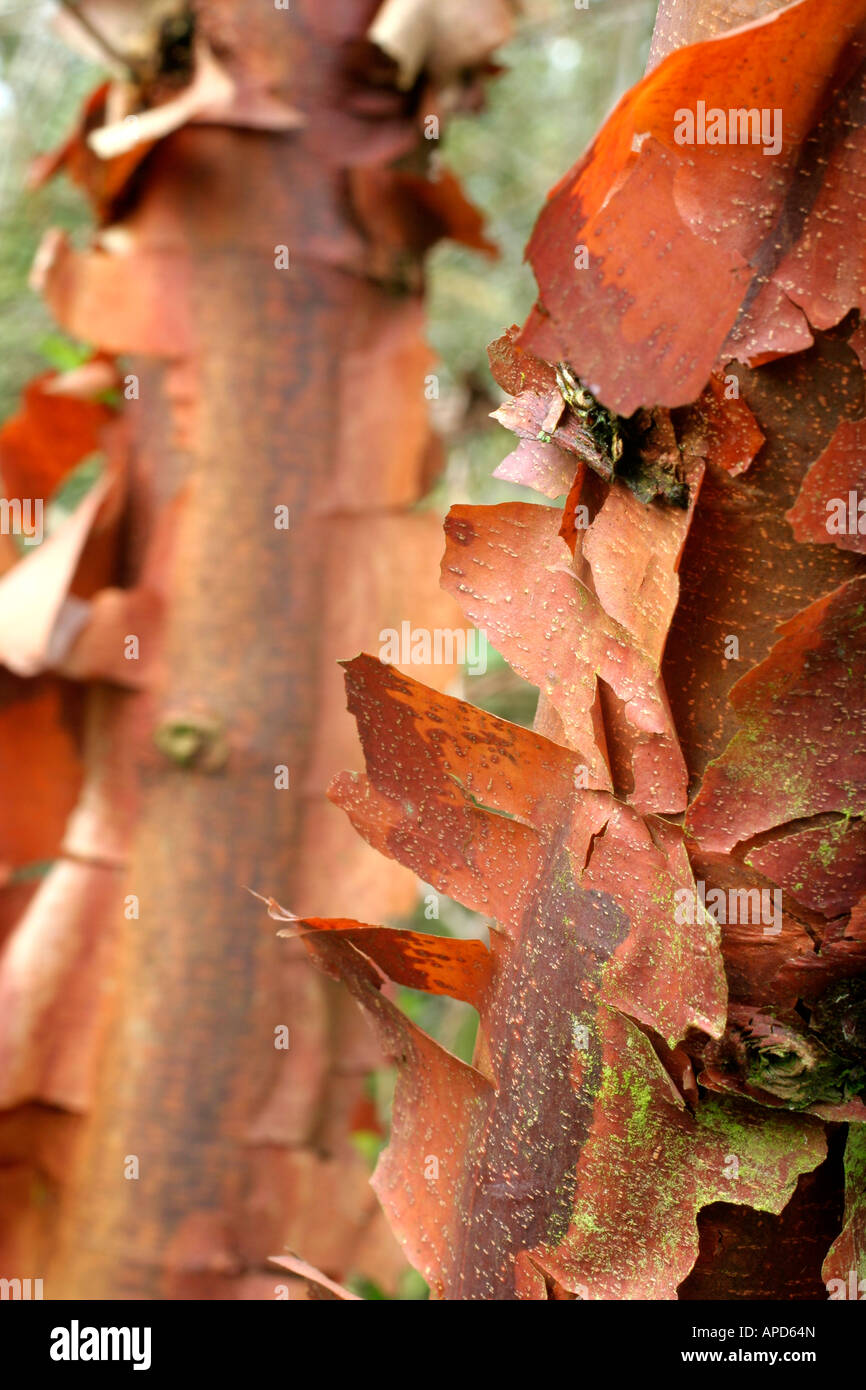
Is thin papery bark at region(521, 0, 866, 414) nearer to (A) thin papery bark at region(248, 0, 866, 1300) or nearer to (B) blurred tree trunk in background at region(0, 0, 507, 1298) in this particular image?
(A) thin papery bark at region(248, 0, 866, 1300)

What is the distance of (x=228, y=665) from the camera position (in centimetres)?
80

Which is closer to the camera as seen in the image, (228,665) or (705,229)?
(705,229)

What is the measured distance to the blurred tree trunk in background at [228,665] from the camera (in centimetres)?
78

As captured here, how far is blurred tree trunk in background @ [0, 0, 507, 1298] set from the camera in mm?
782

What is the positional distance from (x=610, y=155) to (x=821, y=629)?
0.10m

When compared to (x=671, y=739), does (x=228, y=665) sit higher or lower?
higher

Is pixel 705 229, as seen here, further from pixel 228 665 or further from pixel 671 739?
pixel 228 665

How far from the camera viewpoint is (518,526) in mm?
276

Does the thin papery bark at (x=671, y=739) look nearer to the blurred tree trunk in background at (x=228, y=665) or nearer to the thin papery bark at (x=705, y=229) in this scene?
the thin papery bark at (x=705, y=229)

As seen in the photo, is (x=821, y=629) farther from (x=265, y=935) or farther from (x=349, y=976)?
(x=265, y=935)

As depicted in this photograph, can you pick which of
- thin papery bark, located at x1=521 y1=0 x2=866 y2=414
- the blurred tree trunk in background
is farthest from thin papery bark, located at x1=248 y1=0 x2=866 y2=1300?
the blurred tree trunk in background

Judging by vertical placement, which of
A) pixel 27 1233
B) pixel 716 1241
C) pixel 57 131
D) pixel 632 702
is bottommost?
pixel 27 1233

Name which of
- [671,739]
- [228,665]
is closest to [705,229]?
[671,739]

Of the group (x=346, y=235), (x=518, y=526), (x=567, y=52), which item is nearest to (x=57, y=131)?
(x=567, y=52)
